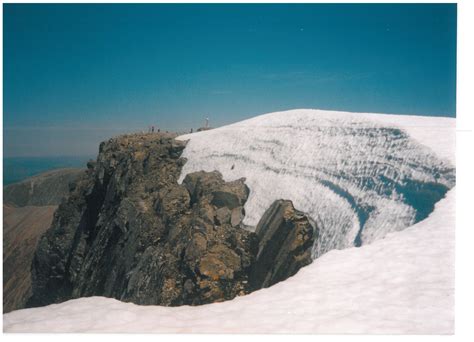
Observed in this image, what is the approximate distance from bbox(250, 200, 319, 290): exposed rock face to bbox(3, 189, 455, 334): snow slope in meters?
0.86

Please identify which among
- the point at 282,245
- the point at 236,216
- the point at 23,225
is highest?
the point at 236,216

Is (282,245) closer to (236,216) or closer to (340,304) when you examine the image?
(236,216)

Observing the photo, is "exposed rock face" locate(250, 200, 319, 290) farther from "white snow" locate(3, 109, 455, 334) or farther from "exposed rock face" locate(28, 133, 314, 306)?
"white snow" locate(3, 109, 455, 334)

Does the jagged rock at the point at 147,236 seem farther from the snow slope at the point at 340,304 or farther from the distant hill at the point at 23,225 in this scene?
the distant hill at the point at 23,225

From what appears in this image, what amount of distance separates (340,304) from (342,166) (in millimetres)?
4878

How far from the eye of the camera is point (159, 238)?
12.7m

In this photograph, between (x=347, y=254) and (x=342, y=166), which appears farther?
(x=342, y=166)

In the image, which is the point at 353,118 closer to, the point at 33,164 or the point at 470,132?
the point at 470,132

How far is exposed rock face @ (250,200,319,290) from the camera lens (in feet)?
30.9

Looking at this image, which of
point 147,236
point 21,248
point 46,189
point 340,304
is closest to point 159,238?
point 147,236

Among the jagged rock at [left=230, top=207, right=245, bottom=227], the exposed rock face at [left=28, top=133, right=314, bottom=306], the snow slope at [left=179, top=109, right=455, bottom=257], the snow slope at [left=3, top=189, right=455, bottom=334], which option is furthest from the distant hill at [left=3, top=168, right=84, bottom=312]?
the snow slope at [left=179, top=109, right=455, bottom=257]

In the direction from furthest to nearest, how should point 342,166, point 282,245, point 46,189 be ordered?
1. point 46,189
2. point 342,166
3. point 282,245
